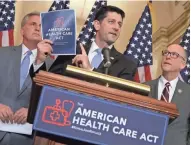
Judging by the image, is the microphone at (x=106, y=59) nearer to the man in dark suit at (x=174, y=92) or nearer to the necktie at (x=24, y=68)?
the necktie at (x=24, y=68)

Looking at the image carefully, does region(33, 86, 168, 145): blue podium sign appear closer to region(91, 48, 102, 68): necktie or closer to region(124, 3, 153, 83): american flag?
region(91, 48, 102, 68): necktie

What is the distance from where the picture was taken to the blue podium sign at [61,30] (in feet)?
6.67

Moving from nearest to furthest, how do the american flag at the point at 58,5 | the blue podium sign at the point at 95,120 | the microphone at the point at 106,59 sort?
the blue podium sign at the point at 95,120
the microphone at the point at 106,59
the american flag at the point at 58,5

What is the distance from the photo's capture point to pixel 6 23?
512 cm

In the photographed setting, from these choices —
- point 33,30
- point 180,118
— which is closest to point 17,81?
point 33,30

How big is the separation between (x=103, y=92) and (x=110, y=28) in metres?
0.94

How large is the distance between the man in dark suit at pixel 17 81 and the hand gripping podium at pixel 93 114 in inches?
31.2

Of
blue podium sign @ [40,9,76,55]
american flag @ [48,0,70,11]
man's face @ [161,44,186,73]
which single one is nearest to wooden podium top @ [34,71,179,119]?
blue podium sign @ [40,9,76,55]

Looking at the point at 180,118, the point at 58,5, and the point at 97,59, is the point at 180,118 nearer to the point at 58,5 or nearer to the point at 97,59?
the point at 97,59

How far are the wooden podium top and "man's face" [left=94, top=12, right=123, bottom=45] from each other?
2.84ft

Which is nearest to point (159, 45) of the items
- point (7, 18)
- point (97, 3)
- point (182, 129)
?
point (97, 3)

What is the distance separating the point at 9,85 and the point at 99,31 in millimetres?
684

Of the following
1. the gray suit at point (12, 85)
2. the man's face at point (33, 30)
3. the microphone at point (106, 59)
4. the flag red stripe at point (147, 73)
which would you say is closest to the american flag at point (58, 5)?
the flag red stripe at point (147, 73)

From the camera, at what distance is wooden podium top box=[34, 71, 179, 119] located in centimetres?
139
